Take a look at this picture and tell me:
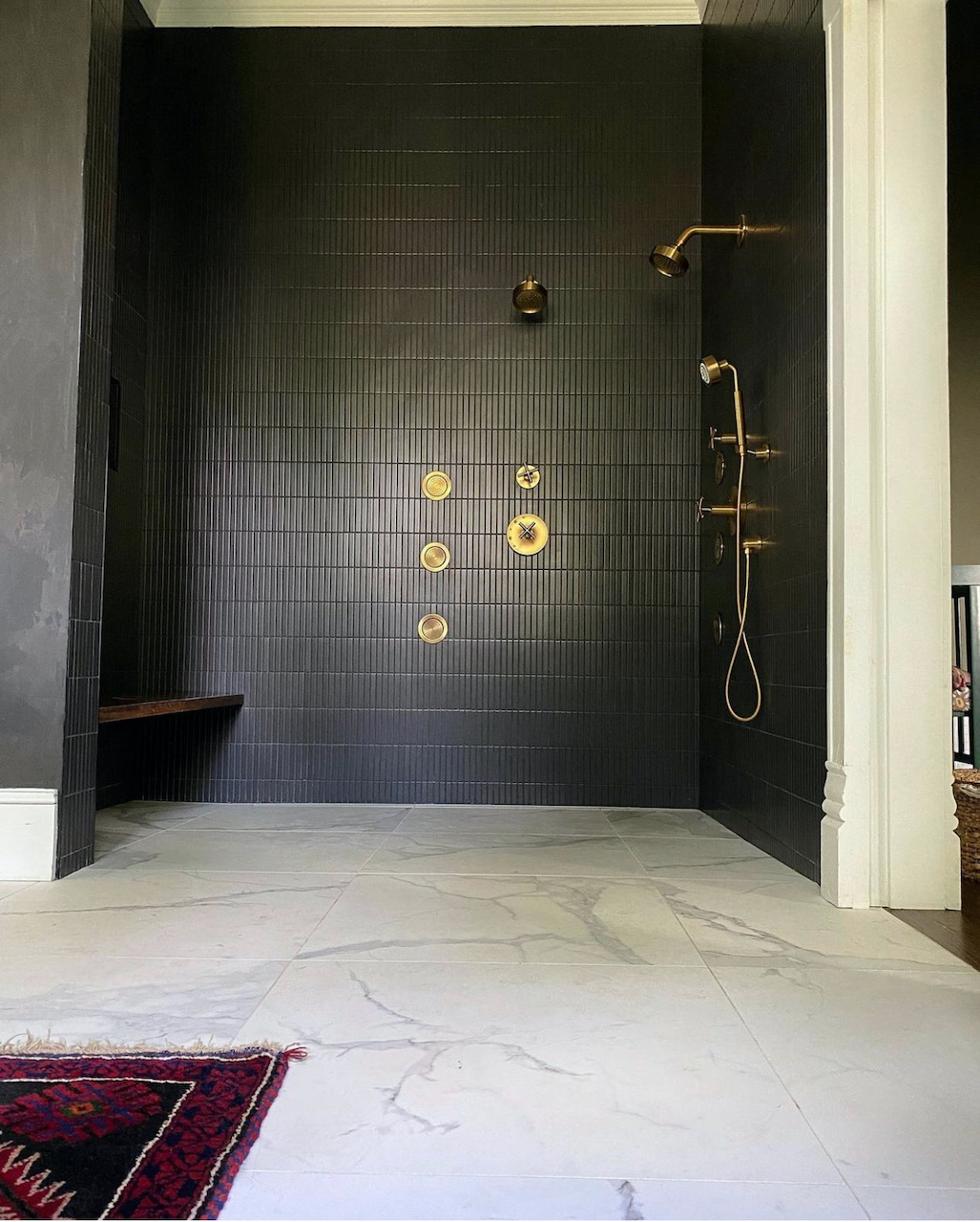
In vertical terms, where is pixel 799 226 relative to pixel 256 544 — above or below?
above

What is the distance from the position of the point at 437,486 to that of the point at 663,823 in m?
1.57

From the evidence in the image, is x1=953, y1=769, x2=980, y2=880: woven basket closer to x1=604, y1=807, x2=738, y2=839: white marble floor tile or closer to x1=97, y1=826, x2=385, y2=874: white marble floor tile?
x1=604, y1=807, x2=738, y2=839: white marble floor tile

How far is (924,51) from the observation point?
88.9 inches

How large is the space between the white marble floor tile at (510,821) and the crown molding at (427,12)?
318cm

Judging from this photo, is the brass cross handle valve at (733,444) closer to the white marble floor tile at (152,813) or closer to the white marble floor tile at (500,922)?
the white marble floor tile at (500,922)

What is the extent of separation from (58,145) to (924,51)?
216 centimetres

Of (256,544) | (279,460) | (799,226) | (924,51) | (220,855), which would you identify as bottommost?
(220,855)

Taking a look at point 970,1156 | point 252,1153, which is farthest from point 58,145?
point 970,1156

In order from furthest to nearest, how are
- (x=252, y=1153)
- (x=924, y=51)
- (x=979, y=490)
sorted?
(x=979, y=490)
(x=924, y=51)
(x=252, y=1153)

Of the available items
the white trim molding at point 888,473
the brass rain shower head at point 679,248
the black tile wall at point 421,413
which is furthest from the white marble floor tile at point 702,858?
the brass rain shower head at point 679,248

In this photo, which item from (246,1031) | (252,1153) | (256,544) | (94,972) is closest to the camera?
(252,1153)

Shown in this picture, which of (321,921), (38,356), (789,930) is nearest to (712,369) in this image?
(789,930)

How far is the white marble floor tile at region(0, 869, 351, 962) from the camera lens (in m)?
1.81

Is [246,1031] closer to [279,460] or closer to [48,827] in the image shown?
[48,827]
